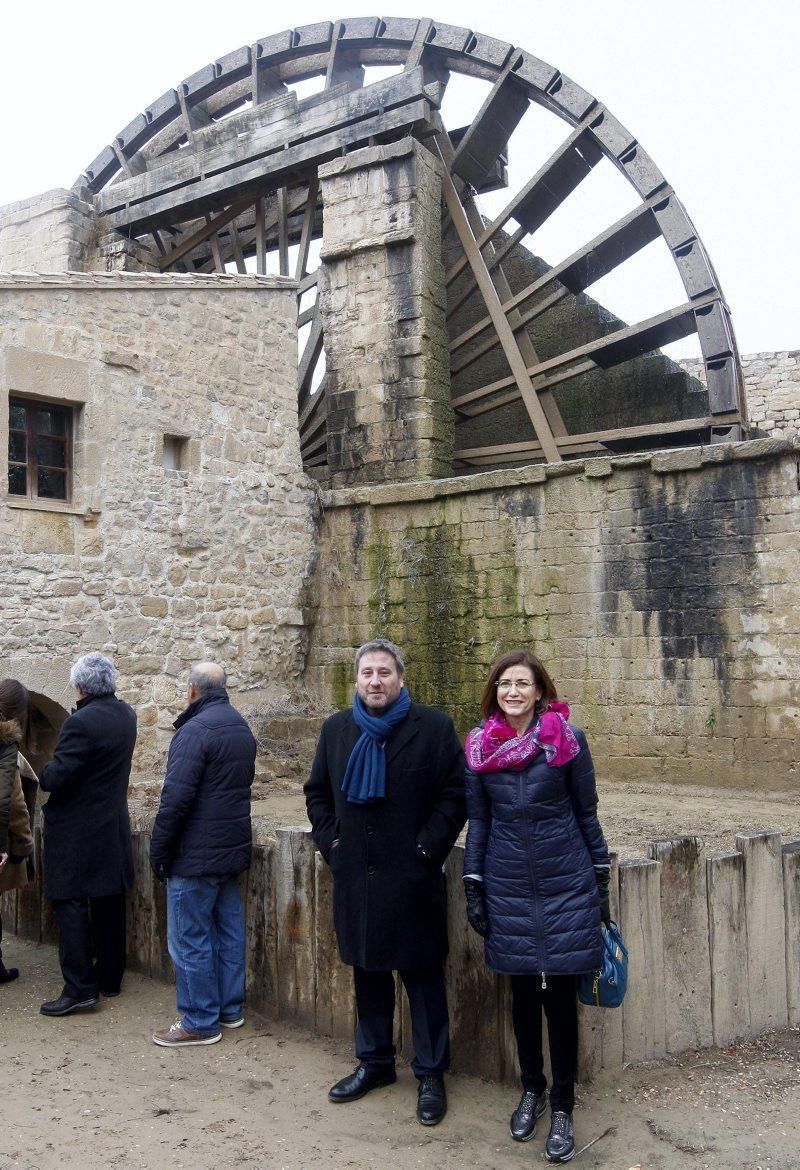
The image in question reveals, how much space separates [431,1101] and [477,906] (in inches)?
25.1

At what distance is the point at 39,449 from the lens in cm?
828

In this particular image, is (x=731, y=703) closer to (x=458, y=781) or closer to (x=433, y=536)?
(x=433, y=536)

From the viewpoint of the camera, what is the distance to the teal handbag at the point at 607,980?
2.94 meters

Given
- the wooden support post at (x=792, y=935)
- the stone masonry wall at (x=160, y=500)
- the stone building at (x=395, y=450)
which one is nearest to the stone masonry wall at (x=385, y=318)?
the stone building at (x=395, y=450)

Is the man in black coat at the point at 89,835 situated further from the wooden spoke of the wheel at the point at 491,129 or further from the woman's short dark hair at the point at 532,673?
the wooden spoke of the wheel at the point at 491,129

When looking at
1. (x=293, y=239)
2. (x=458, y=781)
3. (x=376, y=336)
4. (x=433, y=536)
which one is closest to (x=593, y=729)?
(x=433, y=536)

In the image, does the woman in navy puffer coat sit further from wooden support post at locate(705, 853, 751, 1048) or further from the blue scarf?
wooden support post at locate(705, 853, 751, 1048)

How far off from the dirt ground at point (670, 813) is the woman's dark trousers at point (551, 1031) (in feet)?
10.3

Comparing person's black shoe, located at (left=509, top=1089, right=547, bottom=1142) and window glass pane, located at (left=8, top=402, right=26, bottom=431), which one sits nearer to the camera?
person's black shoe, located at (left=509, top=1089, right=547, bottom=1142)

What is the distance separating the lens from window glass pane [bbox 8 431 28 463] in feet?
26.6

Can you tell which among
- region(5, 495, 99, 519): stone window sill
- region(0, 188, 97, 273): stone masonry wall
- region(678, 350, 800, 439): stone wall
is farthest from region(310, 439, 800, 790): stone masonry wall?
region(678, 350, 800, 439): stone wall

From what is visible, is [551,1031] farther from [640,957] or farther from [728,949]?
[728,949]

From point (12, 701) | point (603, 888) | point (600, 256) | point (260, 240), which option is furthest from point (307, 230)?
point (603, 888)

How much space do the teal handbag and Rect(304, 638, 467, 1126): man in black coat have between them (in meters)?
0.51
